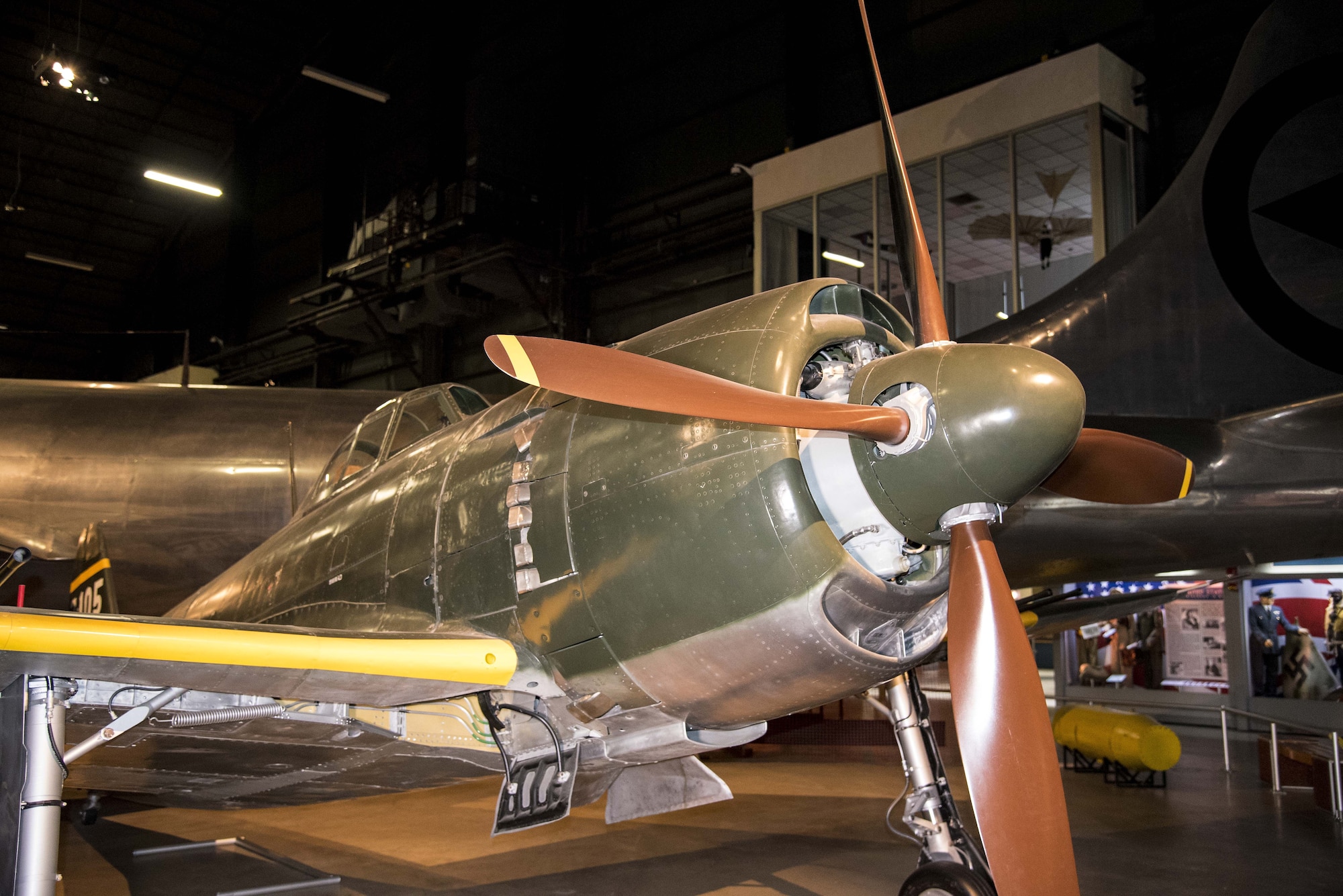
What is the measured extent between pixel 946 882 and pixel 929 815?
1.27 feet

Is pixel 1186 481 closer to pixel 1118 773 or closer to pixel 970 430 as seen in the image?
pixel 970 430

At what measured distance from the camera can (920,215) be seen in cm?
1128

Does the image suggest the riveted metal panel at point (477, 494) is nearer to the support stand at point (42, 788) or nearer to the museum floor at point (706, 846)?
the support stand at point (42, 788)

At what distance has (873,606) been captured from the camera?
9.55 ft

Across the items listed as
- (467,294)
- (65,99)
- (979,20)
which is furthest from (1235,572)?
(65,99)

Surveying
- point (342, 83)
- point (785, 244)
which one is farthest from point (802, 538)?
point (342, 83)

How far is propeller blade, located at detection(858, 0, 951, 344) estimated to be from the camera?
10.8 ft

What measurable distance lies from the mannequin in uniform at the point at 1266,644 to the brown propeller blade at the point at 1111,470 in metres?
10.6

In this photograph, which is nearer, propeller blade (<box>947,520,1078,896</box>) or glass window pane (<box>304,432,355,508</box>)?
propeller blade (<box>947,520,1078,896</box>)

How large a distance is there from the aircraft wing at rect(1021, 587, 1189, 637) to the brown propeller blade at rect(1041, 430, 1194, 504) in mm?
3045

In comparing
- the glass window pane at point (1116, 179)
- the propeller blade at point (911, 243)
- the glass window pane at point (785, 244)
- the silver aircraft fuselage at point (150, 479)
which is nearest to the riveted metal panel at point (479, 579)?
the propeller blade at point (911, 243)

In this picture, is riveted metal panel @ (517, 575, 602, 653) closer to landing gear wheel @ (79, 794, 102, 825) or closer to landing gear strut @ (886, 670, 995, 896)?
landing gear strut @ (886, 670, 995, 896)

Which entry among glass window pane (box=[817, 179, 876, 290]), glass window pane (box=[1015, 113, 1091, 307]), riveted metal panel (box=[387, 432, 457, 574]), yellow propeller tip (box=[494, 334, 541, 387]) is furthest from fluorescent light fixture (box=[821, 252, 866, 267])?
yellow propeller tip (box=[494, 334, 541, 387])

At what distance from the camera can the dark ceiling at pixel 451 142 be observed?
15367 millimetres
